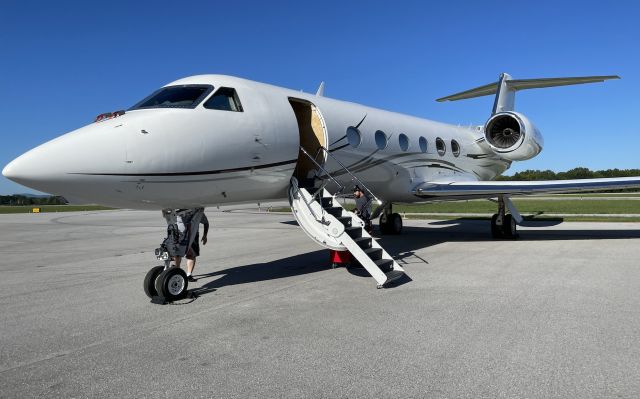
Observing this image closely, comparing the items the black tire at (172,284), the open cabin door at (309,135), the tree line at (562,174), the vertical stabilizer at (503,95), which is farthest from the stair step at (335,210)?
the tree line at (562,174)

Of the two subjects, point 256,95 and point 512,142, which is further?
point 512,142

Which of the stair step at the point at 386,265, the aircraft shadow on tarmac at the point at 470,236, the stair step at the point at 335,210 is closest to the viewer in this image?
the stair step at the point at 386,265

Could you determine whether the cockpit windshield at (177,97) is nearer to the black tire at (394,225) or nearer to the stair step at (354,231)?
the stair step at (354,231)

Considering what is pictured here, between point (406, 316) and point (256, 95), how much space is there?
14.6 ft

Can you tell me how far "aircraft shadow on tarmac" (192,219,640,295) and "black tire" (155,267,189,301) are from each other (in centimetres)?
47

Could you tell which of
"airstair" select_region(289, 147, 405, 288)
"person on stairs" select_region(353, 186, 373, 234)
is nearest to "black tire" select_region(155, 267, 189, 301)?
"airstair" select_region(289, 147, 405, 288)

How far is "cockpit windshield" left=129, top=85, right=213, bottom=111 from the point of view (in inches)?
279

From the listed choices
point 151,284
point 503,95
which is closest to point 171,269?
point 151,284

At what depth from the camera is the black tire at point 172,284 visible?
21.6 feet

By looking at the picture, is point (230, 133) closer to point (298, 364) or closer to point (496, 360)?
point (298, 364)

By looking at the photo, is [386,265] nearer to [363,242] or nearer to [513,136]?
[363,242]

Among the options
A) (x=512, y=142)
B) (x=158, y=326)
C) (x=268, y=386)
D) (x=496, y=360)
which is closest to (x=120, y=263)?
(x=158, y=326)

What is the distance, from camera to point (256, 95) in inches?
316

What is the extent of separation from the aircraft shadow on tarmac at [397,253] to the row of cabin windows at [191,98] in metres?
2.83
